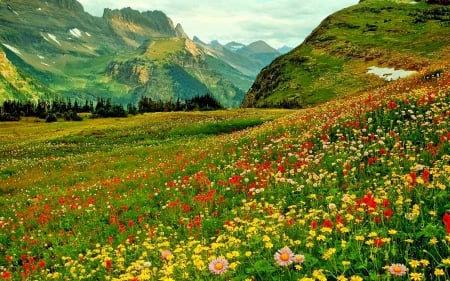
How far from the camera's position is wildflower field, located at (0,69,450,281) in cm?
599

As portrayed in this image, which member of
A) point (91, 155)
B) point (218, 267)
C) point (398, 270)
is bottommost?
point (91, 155)

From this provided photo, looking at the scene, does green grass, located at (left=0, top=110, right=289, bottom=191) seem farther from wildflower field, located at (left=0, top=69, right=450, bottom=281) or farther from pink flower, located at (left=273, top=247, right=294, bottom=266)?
pink flower, located at (left=273, top=247, right=294, bottom=266)

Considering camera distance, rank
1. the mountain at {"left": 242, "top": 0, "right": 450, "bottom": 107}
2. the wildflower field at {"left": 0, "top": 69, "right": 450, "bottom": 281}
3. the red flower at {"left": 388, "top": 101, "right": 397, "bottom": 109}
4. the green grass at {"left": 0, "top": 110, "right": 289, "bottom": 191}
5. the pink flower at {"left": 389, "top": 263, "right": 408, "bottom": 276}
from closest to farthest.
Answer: the pink flower at {"left": 389, "top": 263, "right": 408, "bottom": 276}
the wildflower field at {"left": 0, "top": 69, "right": 450, "bottom": 281}
the red flower at {"left": 388, "top": 101, "right": 397, "bottom": 109}
the green grass at {"left": 0, "top": 110, "right": 289, "bottom": 191}
the mountain at {"left": 242, "top": 0, "right": 450, "bottom": 107}

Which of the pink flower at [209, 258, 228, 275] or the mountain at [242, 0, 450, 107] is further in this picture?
the mountain at [242, 0, 450, 107]

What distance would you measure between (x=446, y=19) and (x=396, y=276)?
656 ft

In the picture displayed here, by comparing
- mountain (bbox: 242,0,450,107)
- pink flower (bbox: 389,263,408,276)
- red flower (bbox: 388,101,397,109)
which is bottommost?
pink flower (bbox: 389,263,408,276)

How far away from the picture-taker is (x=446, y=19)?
173625 mm

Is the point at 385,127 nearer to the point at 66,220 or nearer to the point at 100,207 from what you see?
the point at 100,207

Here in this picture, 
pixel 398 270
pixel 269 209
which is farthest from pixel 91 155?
pixel 398 270

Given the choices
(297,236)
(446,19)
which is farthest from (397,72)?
(297,236)

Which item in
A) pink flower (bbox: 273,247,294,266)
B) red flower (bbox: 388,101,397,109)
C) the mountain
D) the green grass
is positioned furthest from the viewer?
the mountain

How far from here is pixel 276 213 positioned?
8219 mm

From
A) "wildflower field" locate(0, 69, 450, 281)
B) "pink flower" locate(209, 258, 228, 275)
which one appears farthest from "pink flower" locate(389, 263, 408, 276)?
"pink flower" locate(209, 258, 228, 275)

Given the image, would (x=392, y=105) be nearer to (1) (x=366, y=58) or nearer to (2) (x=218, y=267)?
(2) (x=218, y=267)
